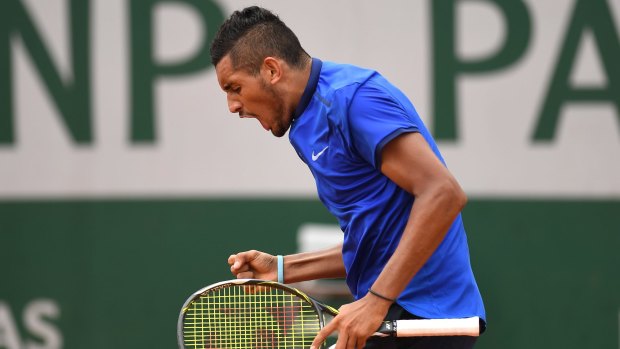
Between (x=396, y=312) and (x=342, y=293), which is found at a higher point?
(x=396, y=312)

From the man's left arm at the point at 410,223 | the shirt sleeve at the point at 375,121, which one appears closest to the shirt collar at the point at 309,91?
the shirt sleeve at the point at 375,121

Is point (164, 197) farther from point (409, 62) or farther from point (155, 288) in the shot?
point (409, 62)

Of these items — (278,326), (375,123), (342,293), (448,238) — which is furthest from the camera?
(342,293)

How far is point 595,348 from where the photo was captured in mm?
6242

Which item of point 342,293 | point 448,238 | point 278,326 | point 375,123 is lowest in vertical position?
point 342,293

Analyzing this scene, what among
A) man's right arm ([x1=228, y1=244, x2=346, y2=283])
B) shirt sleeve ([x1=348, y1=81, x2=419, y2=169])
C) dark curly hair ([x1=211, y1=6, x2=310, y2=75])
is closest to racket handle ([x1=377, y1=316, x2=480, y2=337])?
shirt sleeve ([x1=348, y1=81, x2=419, y2=169])

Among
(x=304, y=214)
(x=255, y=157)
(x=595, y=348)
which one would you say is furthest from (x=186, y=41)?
(x=595, y=348)

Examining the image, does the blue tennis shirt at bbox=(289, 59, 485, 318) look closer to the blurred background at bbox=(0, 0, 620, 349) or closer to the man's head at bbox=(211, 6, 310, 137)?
the man's head at bbox=(211, 6, 310, 137)

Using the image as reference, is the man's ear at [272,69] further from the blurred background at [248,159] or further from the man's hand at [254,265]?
the blurred background at [248,159]

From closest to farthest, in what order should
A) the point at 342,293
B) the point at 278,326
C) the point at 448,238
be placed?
the point at 448,238 < the point at 278,326 < the point at 342,293

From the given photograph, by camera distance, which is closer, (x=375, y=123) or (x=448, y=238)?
(x=375, y=123)

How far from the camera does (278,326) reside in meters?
3.20

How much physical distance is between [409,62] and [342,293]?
4.76 ft

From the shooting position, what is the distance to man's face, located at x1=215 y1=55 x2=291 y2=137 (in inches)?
119
